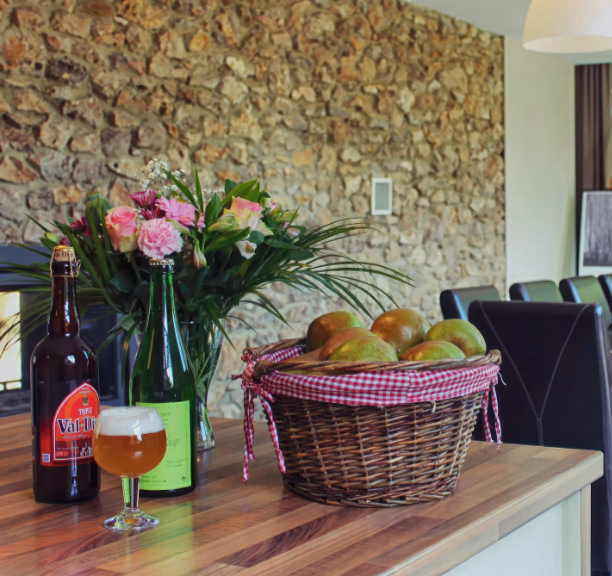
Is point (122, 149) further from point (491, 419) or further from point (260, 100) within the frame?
point (491, 419)

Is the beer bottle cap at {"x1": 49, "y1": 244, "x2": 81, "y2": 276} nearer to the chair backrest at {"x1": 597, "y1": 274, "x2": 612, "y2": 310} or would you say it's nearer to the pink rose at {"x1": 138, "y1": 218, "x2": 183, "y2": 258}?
the pink rose at {"x1": 138, "y1": 218, "x2": 183, "y2": 258}

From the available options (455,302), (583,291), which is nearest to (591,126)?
(583,291)

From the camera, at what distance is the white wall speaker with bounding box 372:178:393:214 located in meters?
5.32

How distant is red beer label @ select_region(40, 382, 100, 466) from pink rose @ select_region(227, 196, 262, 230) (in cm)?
37

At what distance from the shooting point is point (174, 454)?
121 cm

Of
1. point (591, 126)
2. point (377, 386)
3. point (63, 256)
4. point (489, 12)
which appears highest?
point (489, 12)

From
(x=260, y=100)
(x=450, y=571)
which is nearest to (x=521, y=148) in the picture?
(x=260, y=100)

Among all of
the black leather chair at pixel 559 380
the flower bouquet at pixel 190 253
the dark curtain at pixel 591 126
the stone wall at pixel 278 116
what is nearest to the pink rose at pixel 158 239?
the flower bouquet at pixel 190 253

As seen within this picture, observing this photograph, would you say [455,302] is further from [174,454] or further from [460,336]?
[174,454]

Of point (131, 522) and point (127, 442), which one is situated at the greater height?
point (127, 442)

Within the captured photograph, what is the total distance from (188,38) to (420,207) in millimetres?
2111

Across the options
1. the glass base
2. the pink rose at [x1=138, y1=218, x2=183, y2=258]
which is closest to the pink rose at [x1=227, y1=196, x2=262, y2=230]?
the pink rose at [x1=138, y1=218, x2=183, y2=258]

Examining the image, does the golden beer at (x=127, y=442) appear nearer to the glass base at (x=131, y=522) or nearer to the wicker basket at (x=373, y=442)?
the glass base at (x=131, y=522)

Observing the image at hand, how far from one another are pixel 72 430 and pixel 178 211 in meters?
0.37
